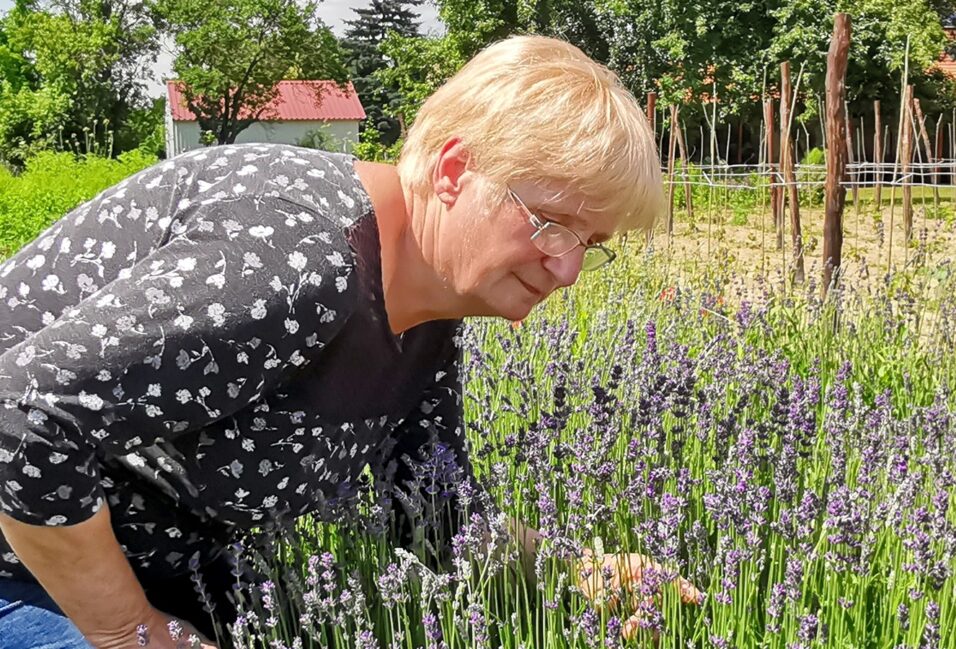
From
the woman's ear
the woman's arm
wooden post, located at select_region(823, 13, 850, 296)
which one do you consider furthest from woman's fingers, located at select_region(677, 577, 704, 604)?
wooden post, located at select_region(823, 13, 850, 296)

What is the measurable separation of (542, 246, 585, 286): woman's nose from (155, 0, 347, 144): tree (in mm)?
42431

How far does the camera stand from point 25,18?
4662 centimetres

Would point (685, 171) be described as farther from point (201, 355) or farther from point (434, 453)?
point (201, 355)

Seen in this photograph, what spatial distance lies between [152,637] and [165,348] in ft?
1.73

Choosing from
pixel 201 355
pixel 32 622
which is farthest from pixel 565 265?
pixel 32 622

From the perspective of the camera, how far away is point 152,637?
1.62 metres

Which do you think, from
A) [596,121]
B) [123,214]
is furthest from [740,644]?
[123,214]

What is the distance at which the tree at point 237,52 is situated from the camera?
4169cm

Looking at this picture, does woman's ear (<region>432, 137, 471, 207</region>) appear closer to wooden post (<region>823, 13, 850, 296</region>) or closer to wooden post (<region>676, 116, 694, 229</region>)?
wooden post (<region>823, 13, 850, 296</region>)

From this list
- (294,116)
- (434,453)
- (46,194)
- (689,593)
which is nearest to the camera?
(689,593)

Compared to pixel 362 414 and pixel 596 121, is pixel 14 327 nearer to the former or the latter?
pixel 362 414

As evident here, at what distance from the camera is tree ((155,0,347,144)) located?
137 ft

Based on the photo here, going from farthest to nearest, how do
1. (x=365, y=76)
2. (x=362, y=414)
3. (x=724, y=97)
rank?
(x=365, y=76), (x=724, y=97), (x=362, y=414)

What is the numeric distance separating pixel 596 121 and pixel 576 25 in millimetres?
36877
